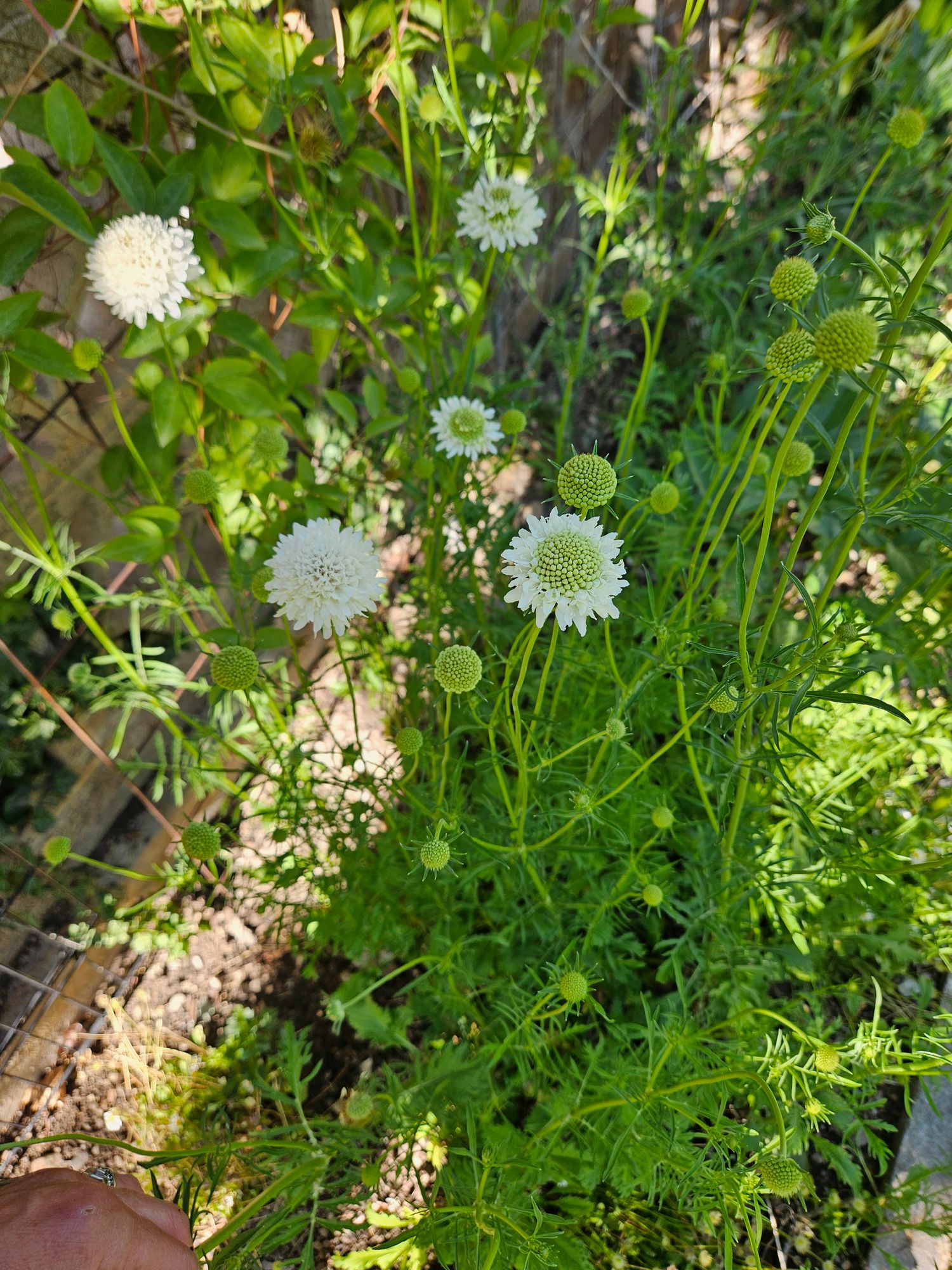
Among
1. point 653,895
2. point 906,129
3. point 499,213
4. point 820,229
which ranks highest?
point 906,129

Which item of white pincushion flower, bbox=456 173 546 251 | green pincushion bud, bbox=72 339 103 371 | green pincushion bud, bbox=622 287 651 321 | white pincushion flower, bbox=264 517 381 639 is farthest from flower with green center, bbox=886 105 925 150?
green pincushion bud, bbox=72 339 103 371

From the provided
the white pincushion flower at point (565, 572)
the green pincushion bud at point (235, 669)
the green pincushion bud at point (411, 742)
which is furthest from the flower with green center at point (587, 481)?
the green pincushion bud at point (235, 669)

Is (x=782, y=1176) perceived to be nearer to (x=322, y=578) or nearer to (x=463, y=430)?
(x=322, y=578)

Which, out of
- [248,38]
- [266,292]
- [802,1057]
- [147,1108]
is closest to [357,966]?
[147,1108]

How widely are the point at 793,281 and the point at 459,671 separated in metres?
0.68

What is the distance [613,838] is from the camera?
152 centimetres

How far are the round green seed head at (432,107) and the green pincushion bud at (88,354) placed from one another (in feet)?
2.38

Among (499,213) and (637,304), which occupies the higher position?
(499,213)

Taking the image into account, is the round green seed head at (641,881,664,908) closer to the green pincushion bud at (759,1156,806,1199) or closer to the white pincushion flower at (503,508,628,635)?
the green pincushion bud at (759,1156,806,1199)

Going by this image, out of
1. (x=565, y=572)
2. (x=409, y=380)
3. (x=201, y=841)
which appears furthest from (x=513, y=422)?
(x=201, y=841)

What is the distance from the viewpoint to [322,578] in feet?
4.04

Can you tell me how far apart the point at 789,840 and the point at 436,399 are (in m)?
1.31

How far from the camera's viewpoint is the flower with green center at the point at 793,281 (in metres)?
0.98

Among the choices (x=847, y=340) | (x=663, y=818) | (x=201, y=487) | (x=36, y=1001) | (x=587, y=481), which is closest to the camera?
(x=847, y=340)
